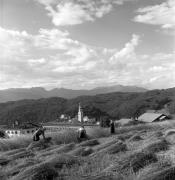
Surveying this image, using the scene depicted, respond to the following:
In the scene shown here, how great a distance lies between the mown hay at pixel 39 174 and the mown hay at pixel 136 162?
1244 millimetres

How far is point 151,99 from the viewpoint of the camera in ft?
367

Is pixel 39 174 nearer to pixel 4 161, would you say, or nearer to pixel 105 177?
pixel 105 177

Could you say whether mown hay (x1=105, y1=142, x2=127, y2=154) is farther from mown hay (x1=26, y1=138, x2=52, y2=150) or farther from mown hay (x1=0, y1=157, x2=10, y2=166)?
mown hay (x1=26, y1=138, x2=52, y2=150)

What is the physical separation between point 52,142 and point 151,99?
10399 cm

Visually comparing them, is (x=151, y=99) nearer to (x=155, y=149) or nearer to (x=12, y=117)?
(x=12, y=117)

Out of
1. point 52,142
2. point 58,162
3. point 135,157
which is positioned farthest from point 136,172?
point 52,142

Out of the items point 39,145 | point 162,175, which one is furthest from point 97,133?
→ point 162,175

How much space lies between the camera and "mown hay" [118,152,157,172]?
520 centimetres

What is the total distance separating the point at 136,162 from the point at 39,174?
1.76 m

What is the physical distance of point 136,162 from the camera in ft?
17.7

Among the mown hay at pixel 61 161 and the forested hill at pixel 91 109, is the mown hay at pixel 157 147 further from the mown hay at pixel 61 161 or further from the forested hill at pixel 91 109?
the forested hill at pixel 91 109

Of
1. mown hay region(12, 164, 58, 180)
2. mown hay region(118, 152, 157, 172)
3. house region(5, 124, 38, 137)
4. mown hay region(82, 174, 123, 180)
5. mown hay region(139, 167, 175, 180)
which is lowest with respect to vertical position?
house region(5, 124, 38, 137)

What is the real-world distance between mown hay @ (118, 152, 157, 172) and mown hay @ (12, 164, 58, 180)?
1.24 m

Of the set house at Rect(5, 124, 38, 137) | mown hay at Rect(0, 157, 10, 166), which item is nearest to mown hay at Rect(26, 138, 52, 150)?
mown hay at Rect(0, 157, 10, 166)
